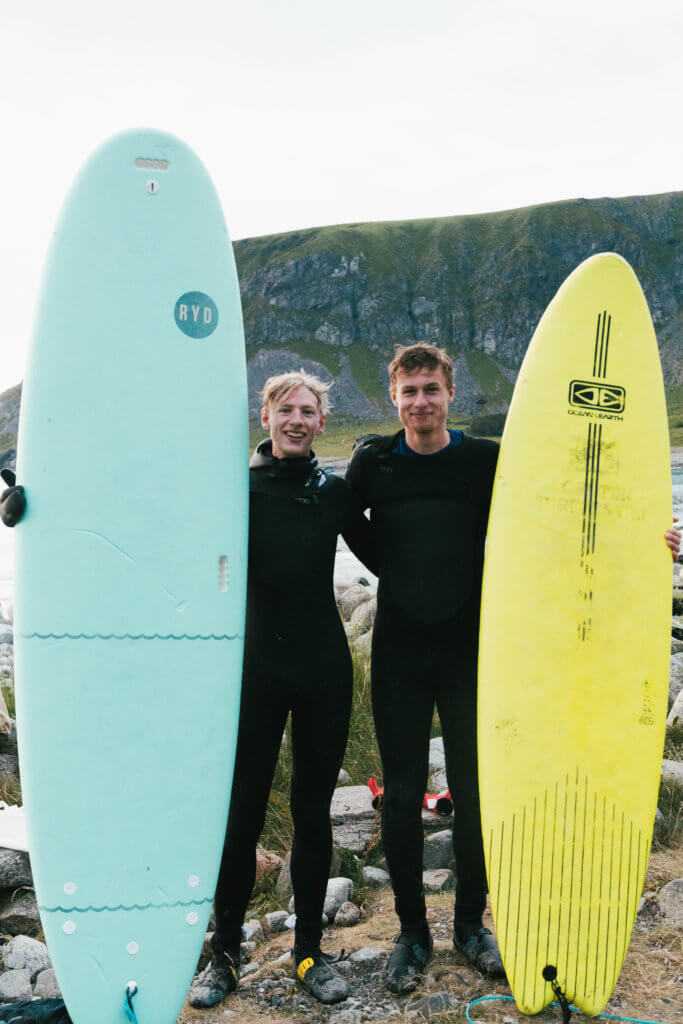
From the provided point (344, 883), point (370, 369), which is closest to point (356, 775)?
point (344, 883)

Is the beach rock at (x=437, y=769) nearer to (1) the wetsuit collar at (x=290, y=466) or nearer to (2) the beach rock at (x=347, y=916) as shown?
(2) the beach rock at (x=347, y=916)

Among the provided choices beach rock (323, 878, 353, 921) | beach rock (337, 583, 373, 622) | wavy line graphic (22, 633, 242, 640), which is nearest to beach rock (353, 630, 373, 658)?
beach rock (337, 583, 373, 622)

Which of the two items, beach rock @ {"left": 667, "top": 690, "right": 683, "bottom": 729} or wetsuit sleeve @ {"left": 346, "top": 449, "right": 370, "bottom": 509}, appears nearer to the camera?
wetsuit sleeve @ {"left": 346, "top": 449, "right": 370, "bottom": 509}

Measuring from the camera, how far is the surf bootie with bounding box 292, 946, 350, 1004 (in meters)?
2.28

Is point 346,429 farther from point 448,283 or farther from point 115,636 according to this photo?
point 115,636

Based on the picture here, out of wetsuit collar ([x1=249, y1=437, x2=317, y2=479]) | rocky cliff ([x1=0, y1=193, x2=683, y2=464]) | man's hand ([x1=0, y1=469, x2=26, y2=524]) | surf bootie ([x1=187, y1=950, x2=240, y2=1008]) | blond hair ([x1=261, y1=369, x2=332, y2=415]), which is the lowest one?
surf bootie ([x1=187, y1=950, x2=240, y2=1008])

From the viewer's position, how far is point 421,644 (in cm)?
240

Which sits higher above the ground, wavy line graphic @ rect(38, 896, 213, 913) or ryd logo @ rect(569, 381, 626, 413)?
ryd logo @ rect(569, 381, 626, 413)

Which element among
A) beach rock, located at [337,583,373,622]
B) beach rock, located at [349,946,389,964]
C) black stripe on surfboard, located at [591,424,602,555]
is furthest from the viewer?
beach rock, located at [337,583,373,622]

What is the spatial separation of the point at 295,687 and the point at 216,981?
96 centimetres

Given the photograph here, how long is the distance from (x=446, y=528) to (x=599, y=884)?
4.06 feet

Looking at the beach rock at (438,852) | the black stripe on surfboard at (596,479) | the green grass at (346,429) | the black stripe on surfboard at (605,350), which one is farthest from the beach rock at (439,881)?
the green grass at (346,429)

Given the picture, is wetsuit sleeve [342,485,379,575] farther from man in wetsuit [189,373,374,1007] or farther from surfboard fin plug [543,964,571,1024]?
surfboard fin plug [543,964,571,1024]

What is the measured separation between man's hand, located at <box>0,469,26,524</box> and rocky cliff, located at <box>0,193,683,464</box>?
254ft
